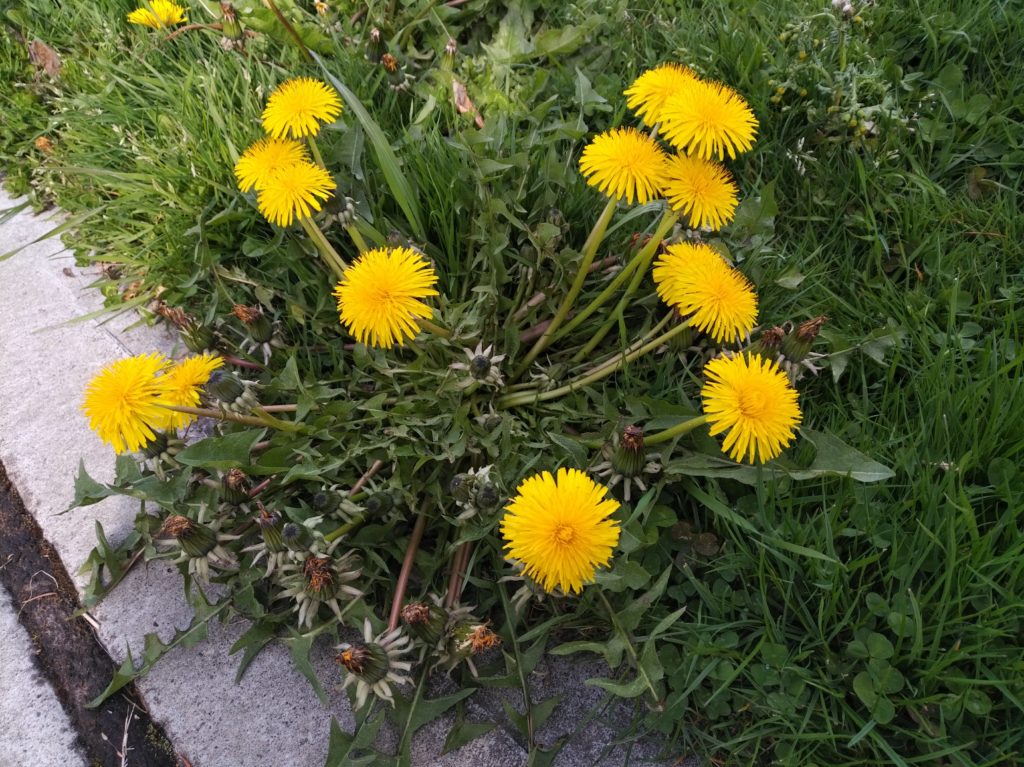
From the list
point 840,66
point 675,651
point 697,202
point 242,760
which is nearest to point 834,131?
point 840,66

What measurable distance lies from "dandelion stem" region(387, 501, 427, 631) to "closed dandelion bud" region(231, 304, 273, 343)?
52cm

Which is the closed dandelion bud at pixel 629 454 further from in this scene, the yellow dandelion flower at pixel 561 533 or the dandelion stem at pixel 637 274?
the dandelion stem at pixel 637 274

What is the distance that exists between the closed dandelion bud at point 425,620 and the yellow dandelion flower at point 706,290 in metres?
0.69

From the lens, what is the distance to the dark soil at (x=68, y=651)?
1405mm

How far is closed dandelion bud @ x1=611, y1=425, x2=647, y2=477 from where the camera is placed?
134cm

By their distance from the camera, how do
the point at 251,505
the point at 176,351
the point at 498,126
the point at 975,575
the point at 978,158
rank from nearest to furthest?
1. the point at 975,575
2. the point at 251,505
3. the point at 176,351
4. the point at 498,126
5. the point at 978,158

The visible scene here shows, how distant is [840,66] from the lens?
2006mm

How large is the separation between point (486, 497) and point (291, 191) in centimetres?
70

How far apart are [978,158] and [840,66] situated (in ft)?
1.42

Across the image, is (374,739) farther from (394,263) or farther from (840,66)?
(840,66)

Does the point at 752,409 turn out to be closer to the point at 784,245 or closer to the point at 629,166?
the point at 629,166

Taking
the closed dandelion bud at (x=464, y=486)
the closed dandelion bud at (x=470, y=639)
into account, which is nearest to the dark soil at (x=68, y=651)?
the closed dandelion bud at (x=470, y=639)

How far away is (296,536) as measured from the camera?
1.31 m

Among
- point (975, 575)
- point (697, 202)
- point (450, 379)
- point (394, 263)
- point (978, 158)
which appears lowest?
point (975, 575)
